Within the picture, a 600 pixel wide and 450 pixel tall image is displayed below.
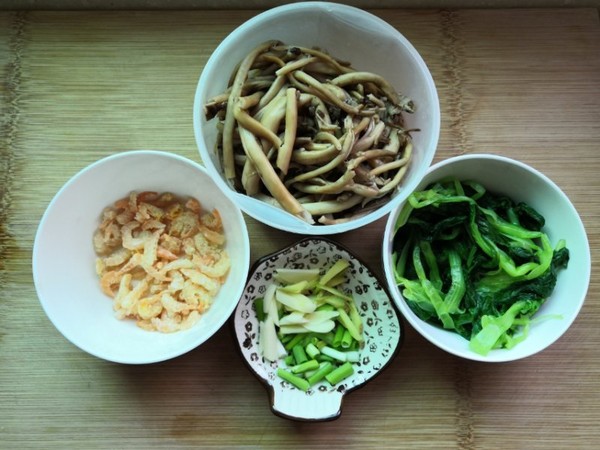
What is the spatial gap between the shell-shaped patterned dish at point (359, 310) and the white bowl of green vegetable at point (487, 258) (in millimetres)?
64

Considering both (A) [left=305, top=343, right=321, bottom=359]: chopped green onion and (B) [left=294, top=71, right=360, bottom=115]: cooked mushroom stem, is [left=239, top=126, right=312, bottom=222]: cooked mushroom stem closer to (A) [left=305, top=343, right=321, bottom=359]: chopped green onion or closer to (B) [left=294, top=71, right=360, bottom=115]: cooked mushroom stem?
(B) [left=294, top=71, right=360, bottom=115]: cooked mushroom stem

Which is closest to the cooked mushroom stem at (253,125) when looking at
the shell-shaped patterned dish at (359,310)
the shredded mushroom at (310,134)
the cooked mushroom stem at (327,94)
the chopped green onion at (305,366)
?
the shredded mushroom at (310,134)

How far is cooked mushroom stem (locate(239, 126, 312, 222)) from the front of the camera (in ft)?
3.47

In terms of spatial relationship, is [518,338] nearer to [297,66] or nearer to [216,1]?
[297,66]

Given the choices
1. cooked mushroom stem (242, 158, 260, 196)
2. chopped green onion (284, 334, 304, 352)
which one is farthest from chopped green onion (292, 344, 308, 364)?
cooked mushroom stem (242, 158, 260, 196)

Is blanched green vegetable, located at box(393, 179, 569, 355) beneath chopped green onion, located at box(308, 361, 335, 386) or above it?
above

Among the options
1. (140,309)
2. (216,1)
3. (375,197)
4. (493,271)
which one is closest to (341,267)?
(375,197)

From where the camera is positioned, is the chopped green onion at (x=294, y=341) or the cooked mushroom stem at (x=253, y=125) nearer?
the cooked mushroom stem at (x=253, y=125)

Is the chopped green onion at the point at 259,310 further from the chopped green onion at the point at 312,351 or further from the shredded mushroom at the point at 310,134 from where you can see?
the shredded mushroom at the point at 310,134

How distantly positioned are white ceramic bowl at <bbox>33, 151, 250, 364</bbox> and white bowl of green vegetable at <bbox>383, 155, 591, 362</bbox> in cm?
33

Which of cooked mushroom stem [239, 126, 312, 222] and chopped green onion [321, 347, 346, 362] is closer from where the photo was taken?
cooked mushroom stem [239, 126, 312, 222]

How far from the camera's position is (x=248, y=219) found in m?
1.28

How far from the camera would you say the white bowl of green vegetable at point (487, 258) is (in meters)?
1.15

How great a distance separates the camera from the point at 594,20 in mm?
1364
